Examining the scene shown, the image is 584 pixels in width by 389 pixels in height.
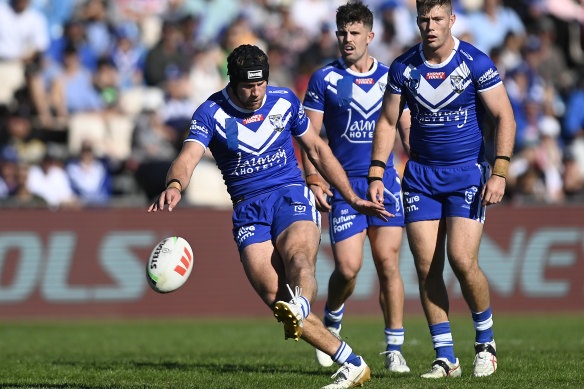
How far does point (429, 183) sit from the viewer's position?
29.3 ft

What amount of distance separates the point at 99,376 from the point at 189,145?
8.16 ft

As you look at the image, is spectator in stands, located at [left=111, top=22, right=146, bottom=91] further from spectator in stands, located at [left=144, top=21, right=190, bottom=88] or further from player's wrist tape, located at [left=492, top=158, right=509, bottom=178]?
player's wrist tape, located at [left=492, top=158, right=509, bottom=178]

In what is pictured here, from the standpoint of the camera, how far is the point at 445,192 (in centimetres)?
886

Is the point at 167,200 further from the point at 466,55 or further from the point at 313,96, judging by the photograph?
the point at 313,96

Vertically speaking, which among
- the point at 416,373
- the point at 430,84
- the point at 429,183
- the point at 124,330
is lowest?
the point at 124,330

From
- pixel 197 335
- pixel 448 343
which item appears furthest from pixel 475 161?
pixel 197 335

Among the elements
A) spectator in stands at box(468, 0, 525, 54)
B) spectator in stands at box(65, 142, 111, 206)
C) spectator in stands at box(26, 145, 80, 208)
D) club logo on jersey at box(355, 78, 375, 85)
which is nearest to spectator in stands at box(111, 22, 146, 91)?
spectator in stands at box(65, 142, 111, 206)

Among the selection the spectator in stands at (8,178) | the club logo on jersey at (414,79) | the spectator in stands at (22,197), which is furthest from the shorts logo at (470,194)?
the spectator in stands at (8,178)

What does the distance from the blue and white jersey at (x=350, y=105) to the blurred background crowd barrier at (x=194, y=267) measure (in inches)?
280

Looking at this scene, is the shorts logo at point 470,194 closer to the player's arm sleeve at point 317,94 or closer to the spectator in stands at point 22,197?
the player's arm sleeve at point 317,94

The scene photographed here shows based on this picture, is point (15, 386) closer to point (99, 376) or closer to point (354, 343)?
point (99, 376)

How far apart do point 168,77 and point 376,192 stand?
37.1 feet

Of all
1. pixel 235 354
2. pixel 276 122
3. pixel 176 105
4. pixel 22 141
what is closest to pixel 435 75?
pixel 276 122

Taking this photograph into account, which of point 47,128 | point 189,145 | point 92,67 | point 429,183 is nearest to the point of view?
point 189,145
